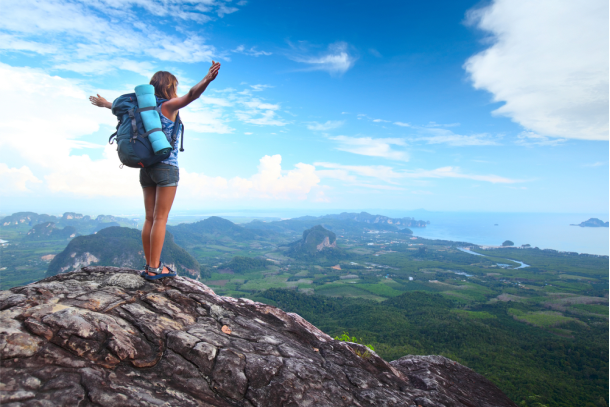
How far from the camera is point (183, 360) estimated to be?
13.2ft

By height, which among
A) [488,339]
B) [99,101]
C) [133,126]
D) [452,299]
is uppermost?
[99,101]

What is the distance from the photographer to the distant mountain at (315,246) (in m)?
169

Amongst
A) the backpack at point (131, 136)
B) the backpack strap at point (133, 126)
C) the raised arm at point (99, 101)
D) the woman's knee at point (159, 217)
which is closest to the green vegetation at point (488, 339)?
the woman's knee at point (159, 217)

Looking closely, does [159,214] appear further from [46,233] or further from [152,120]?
[46,233]

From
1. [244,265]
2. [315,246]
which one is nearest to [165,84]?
[244,265]

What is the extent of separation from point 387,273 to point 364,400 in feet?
428

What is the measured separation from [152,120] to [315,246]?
556 feet

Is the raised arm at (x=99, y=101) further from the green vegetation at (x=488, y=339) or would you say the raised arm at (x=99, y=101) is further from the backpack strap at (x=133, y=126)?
the green vegetation at (x=488, y=339)

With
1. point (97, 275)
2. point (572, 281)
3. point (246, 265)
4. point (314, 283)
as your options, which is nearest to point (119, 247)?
point (246, 265)

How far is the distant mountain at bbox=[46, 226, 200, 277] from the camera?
99.5m

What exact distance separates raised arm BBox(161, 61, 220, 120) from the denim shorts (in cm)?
92

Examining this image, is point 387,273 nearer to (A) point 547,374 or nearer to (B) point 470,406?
(A) point 547,374

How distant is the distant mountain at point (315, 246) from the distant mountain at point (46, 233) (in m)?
148

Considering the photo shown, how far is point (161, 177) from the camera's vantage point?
15.7 ft
